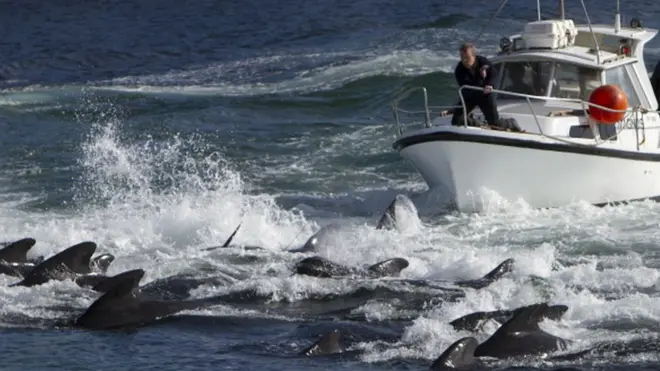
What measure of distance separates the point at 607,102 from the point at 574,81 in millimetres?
1187

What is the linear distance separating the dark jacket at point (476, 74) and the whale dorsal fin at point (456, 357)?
803 centimetres

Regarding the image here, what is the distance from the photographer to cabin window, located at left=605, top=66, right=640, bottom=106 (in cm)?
2389

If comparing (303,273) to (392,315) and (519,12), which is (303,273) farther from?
(519,12)

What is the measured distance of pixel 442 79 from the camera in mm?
36219

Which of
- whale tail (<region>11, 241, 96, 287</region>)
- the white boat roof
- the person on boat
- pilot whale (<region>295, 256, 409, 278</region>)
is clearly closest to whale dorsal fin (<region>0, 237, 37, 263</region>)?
whale tail (<region>11, 241, 96, 287</region>)

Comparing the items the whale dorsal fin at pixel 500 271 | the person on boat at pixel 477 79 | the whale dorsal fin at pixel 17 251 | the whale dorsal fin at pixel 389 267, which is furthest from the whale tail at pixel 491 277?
the whale dorsal fin at pixel 17 251

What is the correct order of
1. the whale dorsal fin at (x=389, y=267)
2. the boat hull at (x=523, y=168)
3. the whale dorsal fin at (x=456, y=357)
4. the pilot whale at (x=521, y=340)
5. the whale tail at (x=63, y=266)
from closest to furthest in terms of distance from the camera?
1. the whale dorsal fin at (x=456, y=357)
2. the pilot whale at (x=521, y=340)
3. the whale tail at (x=63, y=266)
4. the whale dorsal fin at (x=389, y=267)
5. the boat hull at (x=523, y=168)

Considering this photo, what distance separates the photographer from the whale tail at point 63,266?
1880 cm

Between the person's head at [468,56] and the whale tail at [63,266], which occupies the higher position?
the person's head at [468,56]

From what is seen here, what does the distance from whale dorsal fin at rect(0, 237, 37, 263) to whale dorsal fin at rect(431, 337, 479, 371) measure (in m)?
7.43

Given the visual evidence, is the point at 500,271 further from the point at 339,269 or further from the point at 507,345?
the point at 507,345

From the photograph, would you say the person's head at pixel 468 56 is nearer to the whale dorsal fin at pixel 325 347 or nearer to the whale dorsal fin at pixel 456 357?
the whale dorsal fin at pixel 325 347

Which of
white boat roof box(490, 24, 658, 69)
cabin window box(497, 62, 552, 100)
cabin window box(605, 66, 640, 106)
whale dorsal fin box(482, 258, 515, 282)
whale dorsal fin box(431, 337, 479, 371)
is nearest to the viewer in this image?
whale dorsal fin box(431, 337, 479, 371)

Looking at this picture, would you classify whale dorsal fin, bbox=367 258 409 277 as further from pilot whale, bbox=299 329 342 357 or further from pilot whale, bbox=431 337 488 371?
pilot whale, bbox=431 337 488 371
